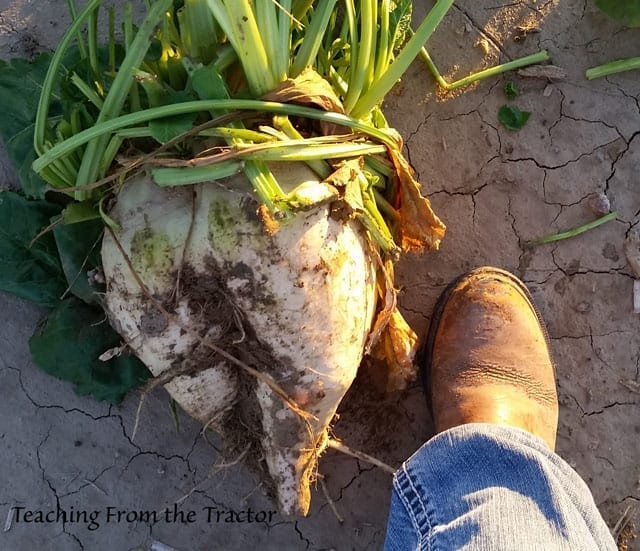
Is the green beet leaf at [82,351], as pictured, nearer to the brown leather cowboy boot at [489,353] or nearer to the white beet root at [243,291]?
the white beet root at [243,291]

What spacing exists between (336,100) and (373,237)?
0.36 metres

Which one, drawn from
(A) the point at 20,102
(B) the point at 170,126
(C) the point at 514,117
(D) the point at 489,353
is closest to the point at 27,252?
(A) the point at 20,102

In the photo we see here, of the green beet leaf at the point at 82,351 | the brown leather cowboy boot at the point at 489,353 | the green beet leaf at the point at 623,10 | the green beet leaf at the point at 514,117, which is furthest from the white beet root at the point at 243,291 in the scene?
the green beet leaf at the point at 623,10

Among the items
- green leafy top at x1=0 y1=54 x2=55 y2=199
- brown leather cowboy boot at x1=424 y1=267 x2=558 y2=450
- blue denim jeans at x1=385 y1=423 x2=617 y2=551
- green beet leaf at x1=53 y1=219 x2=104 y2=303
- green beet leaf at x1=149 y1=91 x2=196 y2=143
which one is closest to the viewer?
green beet leaf at x1=149 y1=91 x2=196 y2=143

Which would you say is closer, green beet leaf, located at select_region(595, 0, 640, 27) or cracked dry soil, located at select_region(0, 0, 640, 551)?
green beet leaf, located at select_region(595, 0, 640, 27)

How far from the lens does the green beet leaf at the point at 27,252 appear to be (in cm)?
189

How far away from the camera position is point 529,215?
2.10 metres

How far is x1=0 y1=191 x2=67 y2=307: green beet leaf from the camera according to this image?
1.89 meters

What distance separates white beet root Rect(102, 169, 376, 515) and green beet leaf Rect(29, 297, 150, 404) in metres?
0.38

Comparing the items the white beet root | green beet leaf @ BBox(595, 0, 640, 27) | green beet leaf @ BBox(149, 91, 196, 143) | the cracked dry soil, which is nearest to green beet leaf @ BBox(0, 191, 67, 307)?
the cracked dry soil

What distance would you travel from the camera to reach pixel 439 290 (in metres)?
2.12

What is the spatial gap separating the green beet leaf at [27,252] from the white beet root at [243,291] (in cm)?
46

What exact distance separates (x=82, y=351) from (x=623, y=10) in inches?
82.3

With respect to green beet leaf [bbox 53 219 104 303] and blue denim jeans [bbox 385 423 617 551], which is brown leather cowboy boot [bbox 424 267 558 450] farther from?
green beet leaf [bbox 53 219 104 303]
